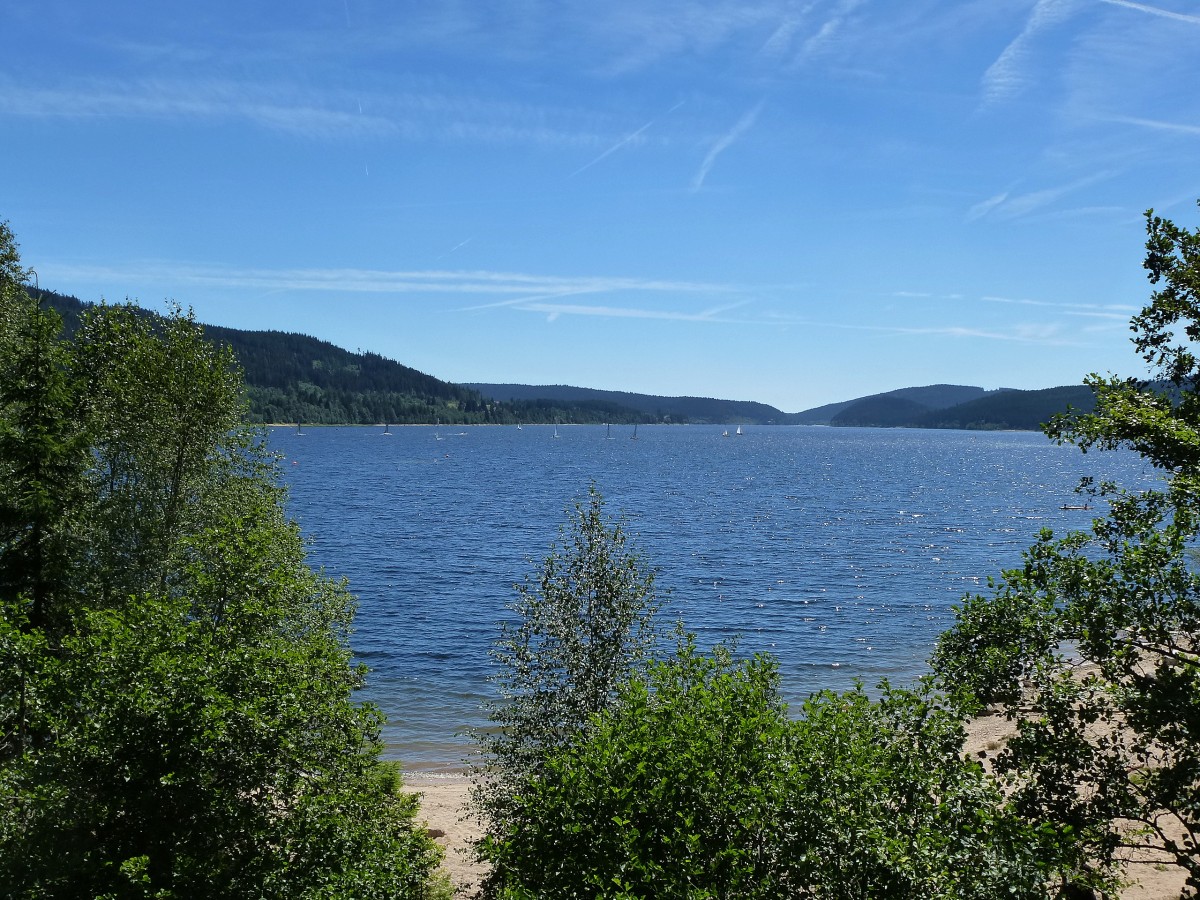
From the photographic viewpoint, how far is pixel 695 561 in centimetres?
8194

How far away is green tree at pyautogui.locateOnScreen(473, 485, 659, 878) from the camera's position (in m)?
23.9

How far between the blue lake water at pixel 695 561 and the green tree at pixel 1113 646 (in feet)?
65.7

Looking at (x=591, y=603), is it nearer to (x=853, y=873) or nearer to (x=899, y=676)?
(x=853, y=873)

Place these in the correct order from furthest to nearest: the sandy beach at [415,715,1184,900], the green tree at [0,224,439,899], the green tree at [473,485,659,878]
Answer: the sandy beach at [415,715,1184,900]
the green tree at [473,485,659,878]
the green tree at [0,224,439,899]

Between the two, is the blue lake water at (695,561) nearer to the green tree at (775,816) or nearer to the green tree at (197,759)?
the green tree at (197,759)

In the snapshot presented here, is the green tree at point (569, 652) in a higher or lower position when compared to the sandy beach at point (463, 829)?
higher

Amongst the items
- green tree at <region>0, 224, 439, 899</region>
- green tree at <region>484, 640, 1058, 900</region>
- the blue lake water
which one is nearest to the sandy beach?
the blue lake water

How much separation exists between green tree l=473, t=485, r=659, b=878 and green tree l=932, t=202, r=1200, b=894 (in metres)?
11.7

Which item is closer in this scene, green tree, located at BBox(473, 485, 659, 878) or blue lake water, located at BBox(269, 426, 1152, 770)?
green tree, located at BBox(473, 485, 659, 878)

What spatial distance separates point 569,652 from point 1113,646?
1536cm

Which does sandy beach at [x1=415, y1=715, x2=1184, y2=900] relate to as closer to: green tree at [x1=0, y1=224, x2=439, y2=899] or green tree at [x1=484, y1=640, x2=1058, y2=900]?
green tree at [x1=0, y1=224, x2=439, y2=899]

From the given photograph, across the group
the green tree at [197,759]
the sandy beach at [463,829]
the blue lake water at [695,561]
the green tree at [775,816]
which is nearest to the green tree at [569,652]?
the sandy beach at [463,829]

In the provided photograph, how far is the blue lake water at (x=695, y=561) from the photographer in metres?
49.2

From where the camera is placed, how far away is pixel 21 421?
2869 cm
